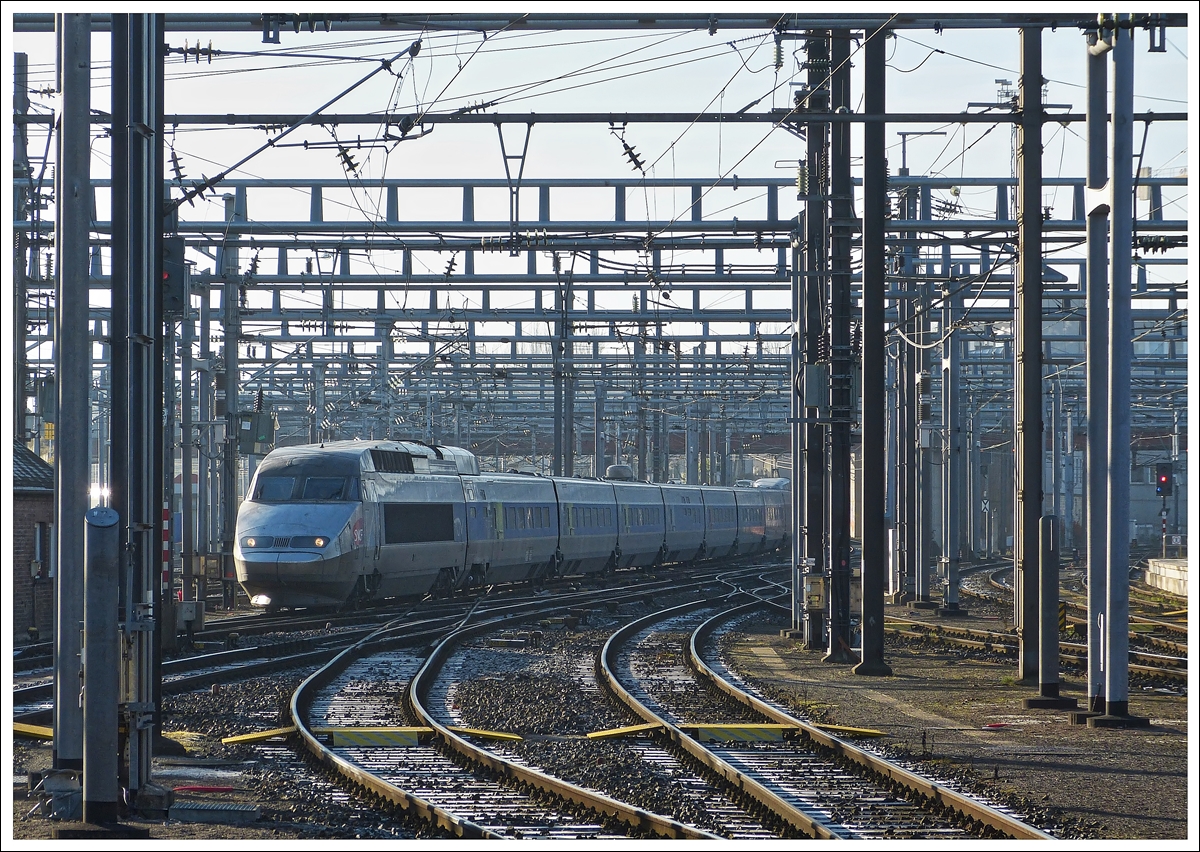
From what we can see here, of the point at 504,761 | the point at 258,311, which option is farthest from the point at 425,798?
the point at 258,311

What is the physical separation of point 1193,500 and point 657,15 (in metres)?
6.90

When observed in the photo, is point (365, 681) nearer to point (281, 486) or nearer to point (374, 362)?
point (281, 486)

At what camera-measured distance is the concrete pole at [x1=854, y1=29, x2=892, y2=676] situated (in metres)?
17.7

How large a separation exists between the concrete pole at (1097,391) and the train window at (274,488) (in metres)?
15.0

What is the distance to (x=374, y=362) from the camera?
45.3 m

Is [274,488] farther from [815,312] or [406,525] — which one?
[815,312]

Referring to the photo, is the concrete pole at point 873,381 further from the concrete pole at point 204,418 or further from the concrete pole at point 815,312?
the concrete pole at point 204,418

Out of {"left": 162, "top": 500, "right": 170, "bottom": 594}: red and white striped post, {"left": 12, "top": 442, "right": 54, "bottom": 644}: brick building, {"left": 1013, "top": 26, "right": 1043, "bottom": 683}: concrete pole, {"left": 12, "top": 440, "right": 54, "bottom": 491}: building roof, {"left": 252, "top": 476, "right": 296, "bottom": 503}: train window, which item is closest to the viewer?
{"left": 1013, "top": 26, "right": 1043, "bottom": 683}: concrete pole

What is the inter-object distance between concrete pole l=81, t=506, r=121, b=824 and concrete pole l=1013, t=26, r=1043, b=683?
1000cm

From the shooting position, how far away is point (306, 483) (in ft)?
83.6

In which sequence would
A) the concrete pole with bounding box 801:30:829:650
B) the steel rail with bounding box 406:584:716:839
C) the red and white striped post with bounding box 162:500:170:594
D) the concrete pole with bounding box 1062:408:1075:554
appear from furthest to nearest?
1. the concrete pole with bounding box 1062:408:1075:554
2. the concrete pole with bounding box 801:30:829:650
3. the red and white striped post with bounding box 162:500:170:594
4. the steel rail with bounding box 406:584:716:839

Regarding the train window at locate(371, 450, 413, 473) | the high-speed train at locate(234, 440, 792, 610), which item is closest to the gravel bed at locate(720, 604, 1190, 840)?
the high-speed train at locate(234, 440, 792, 610)

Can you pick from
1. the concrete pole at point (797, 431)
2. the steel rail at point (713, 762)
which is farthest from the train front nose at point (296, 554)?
the concrete pole at point (797, 431)

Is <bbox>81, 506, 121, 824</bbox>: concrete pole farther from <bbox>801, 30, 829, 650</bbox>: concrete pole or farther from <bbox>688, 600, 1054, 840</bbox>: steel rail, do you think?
<bbox>801, 30, 829, 650</bbox>: concrete pole
